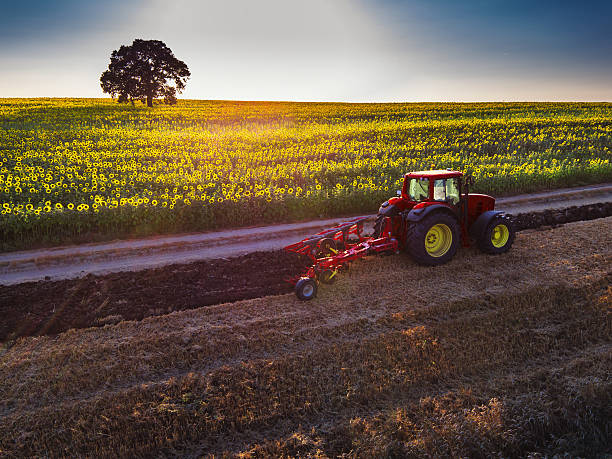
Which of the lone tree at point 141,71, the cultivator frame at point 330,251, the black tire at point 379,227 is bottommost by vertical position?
the cultivator frame at point 330,251

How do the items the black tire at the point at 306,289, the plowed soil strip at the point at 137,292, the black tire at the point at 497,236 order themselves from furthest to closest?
the black tire at the point at 497,236
the black tire at the point at 306,289
the plowed soil strip at the point at 137,292

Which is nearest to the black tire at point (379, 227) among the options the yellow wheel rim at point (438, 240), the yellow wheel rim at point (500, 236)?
the yellow wheel rim at point (438, 240)

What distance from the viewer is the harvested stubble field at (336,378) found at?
165 inches

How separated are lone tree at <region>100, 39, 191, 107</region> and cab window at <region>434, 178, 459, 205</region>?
52.6 m

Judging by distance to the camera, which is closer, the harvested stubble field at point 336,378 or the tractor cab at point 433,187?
the harvested stubble field at point 336,378

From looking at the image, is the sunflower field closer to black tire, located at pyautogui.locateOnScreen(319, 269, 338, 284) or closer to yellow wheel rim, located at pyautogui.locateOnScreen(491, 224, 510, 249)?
black tire, located at pyautogui.locateOnScreen(319, 269, 338, 284)

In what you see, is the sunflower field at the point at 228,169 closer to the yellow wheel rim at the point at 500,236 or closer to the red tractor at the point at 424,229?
the red tractor at the point at 424,229

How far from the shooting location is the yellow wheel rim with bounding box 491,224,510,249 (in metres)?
8.98

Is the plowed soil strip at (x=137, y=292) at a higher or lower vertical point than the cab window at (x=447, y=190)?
lower

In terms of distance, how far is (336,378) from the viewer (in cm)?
504

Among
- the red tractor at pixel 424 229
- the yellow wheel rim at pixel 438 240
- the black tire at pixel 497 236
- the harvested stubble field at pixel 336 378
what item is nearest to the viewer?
the harvested stubble field at pixel 336 378

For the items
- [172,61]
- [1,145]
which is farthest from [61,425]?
[172,61]

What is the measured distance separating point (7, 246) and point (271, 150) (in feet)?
43.5

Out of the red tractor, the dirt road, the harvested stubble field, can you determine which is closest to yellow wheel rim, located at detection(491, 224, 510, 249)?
the red tractor
